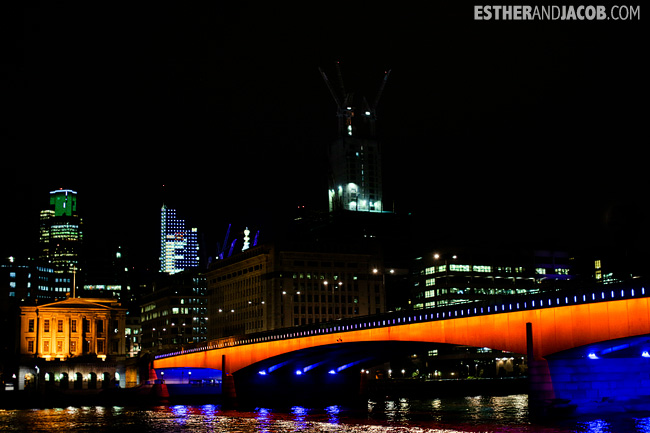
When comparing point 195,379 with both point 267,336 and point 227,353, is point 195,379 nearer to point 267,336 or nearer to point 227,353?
point 227,353

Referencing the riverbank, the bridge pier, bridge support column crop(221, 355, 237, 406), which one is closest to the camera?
the bridge pier

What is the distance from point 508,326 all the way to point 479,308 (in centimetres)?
372

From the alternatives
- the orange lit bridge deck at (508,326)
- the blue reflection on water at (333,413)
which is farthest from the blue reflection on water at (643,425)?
the blue reflection on water at (333,413)

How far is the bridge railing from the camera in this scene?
69812mm

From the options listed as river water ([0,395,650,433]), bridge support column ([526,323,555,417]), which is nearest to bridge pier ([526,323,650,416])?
bridge support column ([526,323,555,417])

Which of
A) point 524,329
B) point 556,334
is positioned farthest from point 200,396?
point 556,334

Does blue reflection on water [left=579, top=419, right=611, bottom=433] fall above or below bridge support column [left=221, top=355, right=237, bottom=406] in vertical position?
below

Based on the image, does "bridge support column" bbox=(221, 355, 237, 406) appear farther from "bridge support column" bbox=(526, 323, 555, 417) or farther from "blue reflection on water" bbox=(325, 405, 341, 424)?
"bridge support column" bbox=(526, 323, 555, 417)

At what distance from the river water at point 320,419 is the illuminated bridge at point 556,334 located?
291 centimetres

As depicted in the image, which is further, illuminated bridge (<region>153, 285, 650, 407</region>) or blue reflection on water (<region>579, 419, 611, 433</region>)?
illuminated bridge (<region>153, 285, 650, 407</region>)

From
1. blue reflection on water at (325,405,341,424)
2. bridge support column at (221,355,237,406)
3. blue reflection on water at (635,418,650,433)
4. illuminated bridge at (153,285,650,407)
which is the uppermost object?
illuminated bridge at (153,285,650,407)

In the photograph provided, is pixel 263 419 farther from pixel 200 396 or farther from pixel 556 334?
pixel 200 396

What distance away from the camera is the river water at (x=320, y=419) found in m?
74.6

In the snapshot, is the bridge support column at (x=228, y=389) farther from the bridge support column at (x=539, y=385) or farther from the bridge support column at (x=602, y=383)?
the bridge support column at (x=602, y=383)
